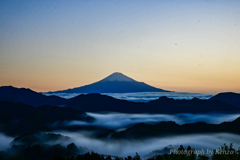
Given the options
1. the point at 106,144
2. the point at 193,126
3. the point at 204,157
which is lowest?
the point at 106,144

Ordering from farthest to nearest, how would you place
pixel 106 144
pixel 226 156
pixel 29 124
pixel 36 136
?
pixel 29 124 < pixel 106 144 < pixel 36 136 < pixel 226 156

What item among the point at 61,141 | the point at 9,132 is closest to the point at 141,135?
the point at 61,141

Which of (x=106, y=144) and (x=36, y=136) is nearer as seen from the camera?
(x=36, y=136)

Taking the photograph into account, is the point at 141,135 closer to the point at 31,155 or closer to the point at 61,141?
the point at 61,141

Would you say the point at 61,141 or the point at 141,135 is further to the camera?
the point at 141,135

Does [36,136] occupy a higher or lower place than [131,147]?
higher

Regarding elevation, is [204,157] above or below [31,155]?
above

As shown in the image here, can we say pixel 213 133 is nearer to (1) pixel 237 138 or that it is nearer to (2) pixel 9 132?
(1) pixel 237 138

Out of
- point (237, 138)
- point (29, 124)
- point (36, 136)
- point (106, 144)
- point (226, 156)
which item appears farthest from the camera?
point (29, 124)

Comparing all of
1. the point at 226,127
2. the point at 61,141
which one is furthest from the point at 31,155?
the point at 226,127

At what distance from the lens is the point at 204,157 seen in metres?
21.4

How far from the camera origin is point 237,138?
431 feet

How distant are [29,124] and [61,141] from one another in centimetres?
8152

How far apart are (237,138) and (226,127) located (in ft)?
63.1
